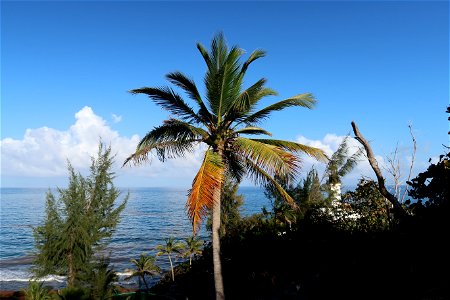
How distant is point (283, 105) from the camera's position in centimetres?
1114

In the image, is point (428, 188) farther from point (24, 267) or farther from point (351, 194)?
point (24, 267)

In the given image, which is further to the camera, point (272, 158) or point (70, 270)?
point (70, 270)

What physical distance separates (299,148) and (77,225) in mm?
19989

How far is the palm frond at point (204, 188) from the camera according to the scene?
912 centimetres

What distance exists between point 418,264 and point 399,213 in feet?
3.54

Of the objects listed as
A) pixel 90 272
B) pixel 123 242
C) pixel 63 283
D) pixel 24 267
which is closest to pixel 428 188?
pixel 90 272

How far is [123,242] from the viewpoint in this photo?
7638cm

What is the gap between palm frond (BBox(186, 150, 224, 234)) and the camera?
9.12m

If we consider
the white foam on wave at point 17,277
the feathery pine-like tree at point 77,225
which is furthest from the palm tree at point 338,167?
the white foam on wave at point 17,277

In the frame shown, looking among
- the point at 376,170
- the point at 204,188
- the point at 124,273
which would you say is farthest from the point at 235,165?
the point at 124,273

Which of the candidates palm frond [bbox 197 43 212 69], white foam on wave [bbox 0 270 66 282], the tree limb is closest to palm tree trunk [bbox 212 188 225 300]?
palm frond [bbox 197 43 212 69]

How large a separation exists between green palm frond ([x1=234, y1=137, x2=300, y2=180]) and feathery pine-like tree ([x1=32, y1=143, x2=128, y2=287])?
759 inches

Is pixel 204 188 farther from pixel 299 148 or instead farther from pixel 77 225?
pixel 77 225

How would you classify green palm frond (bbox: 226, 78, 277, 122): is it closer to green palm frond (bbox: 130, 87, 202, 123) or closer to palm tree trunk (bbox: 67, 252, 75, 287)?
green palm frond (bbox: 130, 87, 202, 123)
